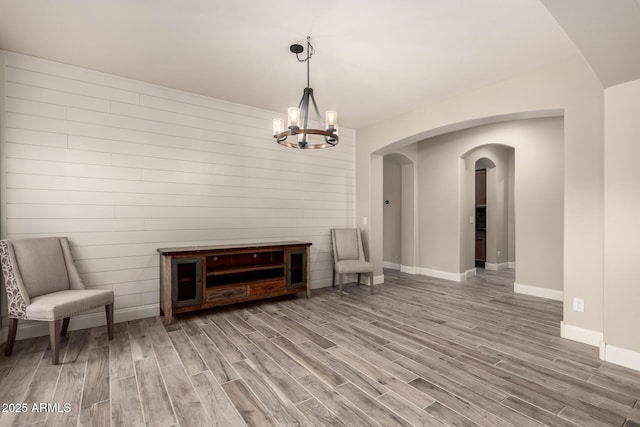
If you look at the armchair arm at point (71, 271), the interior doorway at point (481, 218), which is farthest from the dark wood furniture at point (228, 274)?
the interior doorway at point (481, 218)

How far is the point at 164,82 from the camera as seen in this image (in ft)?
12.0

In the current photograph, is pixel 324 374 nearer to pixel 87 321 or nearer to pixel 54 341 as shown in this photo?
pixel 54 341

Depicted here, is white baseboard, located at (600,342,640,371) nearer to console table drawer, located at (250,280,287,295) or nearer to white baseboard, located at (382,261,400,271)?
console table drawer, located at (250,280,287,295)

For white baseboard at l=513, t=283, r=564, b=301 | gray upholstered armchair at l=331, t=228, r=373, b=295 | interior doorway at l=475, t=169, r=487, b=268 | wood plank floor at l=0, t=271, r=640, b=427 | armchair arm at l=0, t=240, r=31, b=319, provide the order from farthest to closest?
interior doorway at l=475, t=169, r=487, b=268, gray upholstered armchair at l=331, t=228, r=373, b=295, white baseboard at l=513, t=283, r=564, b=301, armchair arm at l=0, t=240, r=31, b=319, wood plank floor at l=0, t=271, r=640, b=427

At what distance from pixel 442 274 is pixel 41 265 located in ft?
18.9

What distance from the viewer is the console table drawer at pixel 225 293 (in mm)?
3719

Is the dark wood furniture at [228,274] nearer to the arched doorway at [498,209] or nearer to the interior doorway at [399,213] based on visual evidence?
the interior doorway at [399,213]

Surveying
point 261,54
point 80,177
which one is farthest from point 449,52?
point 80,177

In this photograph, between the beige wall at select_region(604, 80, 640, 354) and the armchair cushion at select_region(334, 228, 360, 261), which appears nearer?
the beige wall at select_region(604, 80, 640, 354)

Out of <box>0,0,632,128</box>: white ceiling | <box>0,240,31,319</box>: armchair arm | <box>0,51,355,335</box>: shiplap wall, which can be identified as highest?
<box>0,0,632,128</box>: white ceiling

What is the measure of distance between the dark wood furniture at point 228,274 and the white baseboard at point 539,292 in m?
3.31

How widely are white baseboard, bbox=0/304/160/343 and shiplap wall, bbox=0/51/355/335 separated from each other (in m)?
0.01

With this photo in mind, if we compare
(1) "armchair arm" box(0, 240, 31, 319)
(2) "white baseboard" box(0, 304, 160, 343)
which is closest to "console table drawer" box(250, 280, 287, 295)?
(2) "white baseboard" box(0, 304, 160, 343)

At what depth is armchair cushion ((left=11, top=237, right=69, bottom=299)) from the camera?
278 cm
